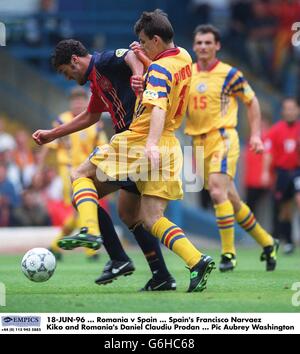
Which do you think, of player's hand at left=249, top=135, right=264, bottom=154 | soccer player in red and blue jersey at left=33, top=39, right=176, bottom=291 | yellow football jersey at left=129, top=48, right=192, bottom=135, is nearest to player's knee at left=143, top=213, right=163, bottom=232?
soccer player in red and blue jersey at left=33, top=39, right=176, bottom=291

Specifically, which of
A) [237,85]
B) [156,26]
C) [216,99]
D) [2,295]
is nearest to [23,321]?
[2,295]

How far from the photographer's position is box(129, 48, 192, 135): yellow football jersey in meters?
7.24

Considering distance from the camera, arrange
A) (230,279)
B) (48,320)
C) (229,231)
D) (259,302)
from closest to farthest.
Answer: (48,320)
(259,302)
(230,279)
(229,231)

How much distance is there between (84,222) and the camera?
7316 mm

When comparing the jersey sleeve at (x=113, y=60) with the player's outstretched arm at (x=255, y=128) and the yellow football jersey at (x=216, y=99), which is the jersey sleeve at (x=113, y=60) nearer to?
the player's outstretched arm at (x=255, y=128)

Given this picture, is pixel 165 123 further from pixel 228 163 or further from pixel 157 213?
pixel 228 163

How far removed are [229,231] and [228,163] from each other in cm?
69

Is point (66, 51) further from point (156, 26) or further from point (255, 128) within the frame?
point (255, 128)

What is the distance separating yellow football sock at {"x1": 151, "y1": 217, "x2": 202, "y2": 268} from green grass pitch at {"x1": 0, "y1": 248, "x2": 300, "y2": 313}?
0.29 metres

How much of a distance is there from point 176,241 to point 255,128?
272cm

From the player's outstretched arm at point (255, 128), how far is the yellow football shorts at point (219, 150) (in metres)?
0.31

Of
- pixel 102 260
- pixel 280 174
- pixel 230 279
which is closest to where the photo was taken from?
pixel 230 279

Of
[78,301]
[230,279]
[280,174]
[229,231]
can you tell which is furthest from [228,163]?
[280,174]

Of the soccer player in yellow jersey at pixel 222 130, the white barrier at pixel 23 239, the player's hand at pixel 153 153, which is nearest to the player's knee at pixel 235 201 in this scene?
the soccer player in yellow jersey at pixel 222 130
